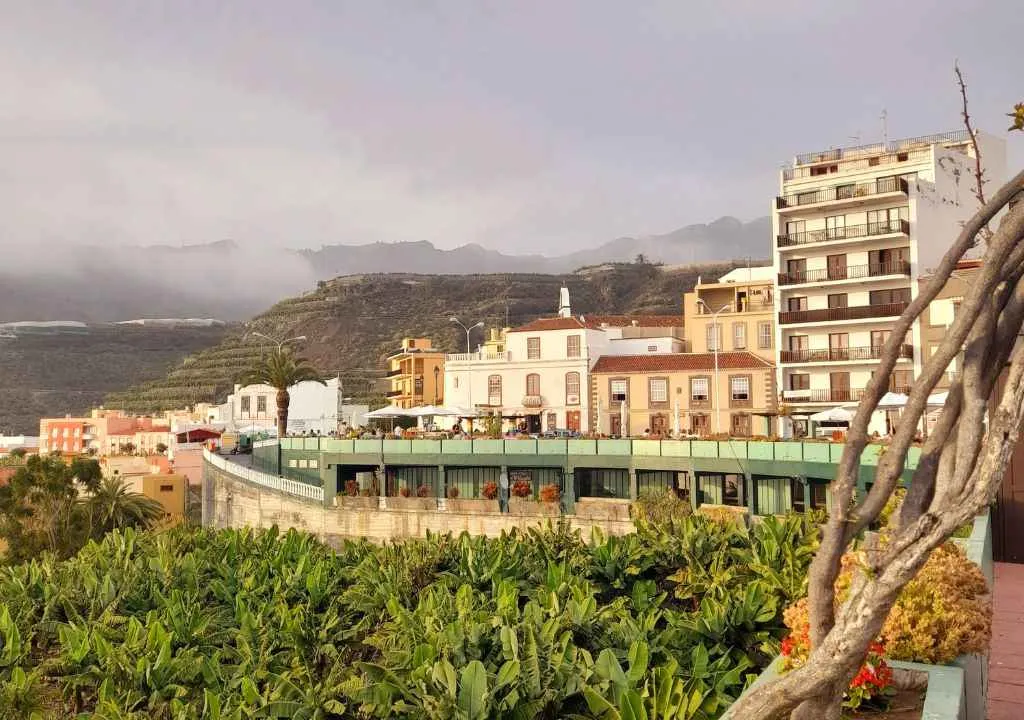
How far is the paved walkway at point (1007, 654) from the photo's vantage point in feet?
26.1

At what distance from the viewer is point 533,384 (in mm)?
63156

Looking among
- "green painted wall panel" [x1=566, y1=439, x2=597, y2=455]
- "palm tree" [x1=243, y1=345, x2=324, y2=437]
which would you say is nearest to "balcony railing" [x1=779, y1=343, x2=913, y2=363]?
"green painted wall panel" [x1=566, y1=439, x2=597, y2=455]

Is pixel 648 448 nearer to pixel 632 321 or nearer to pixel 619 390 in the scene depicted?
pixel 619 390

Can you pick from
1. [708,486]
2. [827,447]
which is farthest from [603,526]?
[827,447]

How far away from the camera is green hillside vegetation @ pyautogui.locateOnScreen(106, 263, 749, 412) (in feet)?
529

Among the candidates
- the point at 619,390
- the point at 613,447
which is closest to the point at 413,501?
the point at 613,447

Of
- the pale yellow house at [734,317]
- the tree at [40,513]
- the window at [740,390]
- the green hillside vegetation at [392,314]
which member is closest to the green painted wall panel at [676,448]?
the window at [740,390]

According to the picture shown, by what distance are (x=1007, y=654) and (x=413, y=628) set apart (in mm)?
6739

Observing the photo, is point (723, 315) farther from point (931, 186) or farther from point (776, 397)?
point (931, 186)

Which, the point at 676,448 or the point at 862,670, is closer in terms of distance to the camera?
the point at 862,670

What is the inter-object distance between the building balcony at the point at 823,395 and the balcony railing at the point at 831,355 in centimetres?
179

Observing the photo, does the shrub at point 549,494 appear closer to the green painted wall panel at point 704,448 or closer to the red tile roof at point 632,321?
the green painted wall panel at point 704,448

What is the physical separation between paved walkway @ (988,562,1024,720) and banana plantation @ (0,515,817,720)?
7.79 feet

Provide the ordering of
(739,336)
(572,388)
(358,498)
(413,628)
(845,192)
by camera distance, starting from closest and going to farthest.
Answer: (413,628), (358,498), (845,192), (572,388), (739,336)
